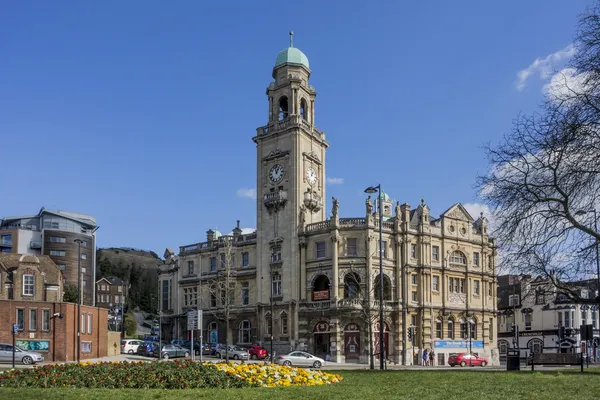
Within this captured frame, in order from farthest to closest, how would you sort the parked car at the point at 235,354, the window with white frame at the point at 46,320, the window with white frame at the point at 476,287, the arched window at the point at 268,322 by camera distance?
the window with white frame at the point at 476,287 < the arched window at the point at 268,322 < the parked car at the point at 235,354 < the window with white frame at the point at 46,320

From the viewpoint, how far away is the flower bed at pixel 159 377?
65.4 ft

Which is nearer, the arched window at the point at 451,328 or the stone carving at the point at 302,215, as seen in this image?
the stone carving at the point at 302,215

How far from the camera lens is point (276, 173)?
7519 cm

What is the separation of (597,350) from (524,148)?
58.0m

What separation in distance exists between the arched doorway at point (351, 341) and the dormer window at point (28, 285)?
2911cm

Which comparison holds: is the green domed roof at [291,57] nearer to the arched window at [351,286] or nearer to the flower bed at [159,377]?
the arched window at [351,286]

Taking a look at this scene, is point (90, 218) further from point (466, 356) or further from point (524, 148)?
point (524, 148)

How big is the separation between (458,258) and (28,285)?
44120mm

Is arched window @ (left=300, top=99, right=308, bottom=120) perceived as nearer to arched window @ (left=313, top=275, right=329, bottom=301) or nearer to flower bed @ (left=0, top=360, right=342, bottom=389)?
arched window @ (left=313, top=275, right=329, bottom=301)

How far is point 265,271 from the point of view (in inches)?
2943

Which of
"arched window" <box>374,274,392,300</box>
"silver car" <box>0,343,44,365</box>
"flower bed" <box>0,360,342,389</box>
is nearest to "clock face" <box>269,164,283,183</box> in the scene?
"arched window" <box>374,274,392,300</box>

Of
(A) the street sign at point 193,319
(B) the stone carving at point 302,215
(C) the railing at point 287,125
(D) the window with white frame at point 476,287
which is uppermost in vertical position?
(C) the railing at point 287,125

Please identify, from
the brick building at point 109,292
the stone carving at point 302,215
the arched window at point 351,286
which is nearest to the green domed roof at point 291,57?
the stone carving at point 302,215

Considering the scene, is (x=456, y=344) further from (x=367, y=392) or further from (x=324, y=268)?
(x=367, y=392)
